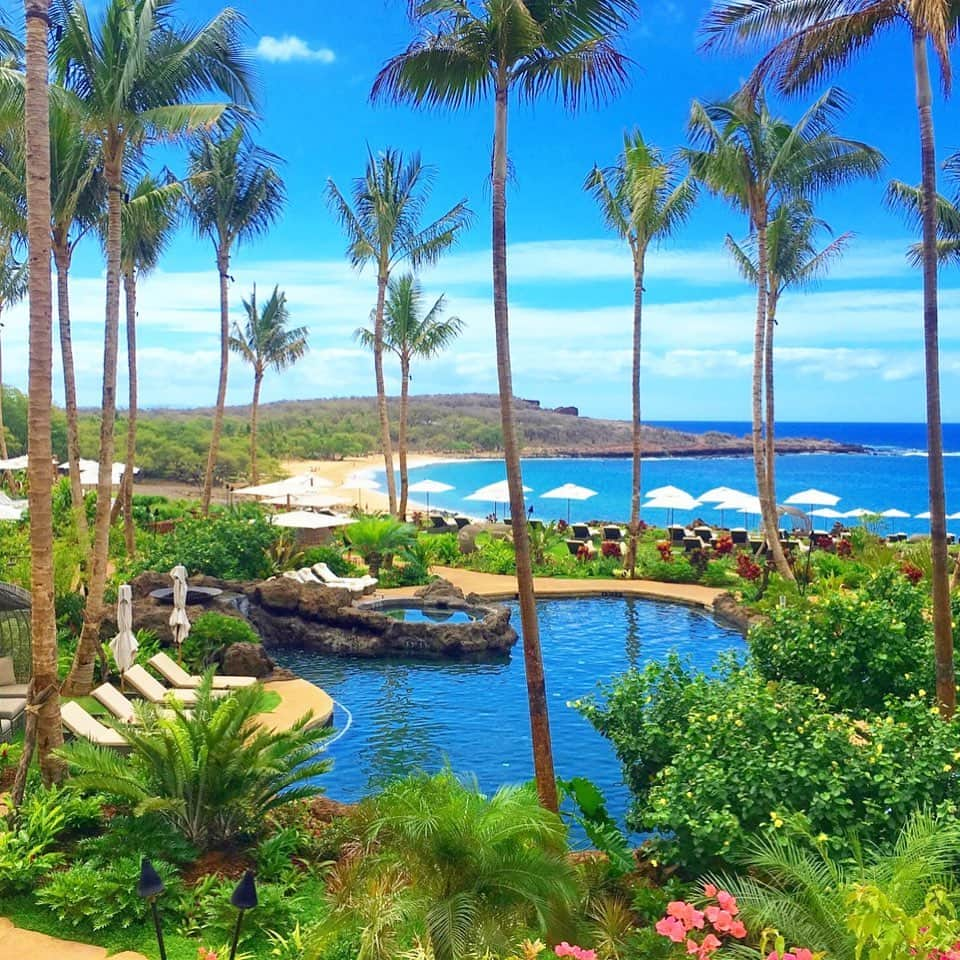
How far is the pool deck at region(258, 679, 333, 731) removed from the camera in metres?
11.7

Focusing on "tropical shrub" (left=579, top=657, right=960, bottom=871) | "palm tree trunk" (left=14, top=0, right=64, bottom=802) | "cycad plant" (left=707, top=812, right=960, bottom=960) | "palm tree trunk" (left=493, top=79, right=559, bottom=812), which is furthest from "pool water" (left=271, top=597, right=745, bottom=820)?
"palm tree trunk" (left=14, top=0, right=64, bottom=802)

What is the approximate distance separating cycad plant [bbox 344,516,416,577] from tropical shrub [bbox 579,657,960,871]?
14.9 m

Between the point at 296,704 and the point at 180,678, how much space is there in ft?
5.28

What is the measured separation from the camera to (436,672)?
15156 millimetres

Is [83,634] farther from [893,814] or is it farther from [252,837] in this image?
[893,814]

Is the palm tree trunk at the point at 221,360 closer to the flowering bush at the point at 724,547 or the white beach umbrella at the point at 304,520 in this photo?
the white beach umbrella at the point at 304,520

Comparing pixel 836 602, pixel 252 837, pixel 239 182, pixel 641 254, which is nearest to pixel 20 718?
pixel 252 837

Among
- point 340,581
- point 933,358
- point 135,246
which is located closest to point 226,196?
point 135,246

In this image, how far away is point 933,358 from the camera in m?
9.30

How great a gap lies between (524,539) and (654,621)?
34.4 feet

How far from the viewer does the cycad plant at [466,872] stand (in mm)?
6051

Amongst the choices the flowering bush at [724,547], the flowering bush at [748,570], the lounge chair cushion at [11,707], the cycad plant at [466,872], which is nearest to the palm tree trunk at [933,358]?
the cycad plant at [466,872]

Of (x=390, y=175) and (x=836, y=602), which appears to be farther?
(x=390, y=175)

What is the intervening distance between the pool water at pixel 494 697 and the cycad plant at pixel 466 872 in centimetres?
233
